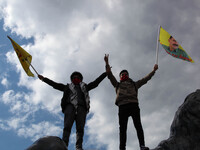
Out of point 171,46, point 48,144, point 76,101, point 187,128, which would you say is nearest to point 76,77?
point 76,101

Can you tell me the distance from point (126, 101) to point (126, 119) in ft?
1.69

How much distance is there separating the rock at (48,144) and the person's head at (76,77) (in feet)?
9.53

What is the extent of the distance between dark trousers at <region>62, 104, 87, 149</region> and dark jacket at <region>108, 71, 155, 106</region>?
1.15m

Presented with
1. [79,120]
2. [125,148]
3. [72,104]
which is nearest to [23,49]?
[72,104]

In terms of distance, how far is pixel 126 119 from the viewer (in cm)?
610

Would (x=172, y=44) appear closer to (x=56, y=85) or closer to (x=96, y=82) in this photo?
(x=96, y=82)

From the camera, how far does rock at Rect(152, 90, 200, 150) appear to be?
4.97m

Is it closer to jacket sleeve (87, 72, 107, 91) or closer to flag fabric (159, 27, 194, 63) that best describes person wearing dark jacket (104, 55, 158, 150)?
jacket sleeve (87, 72, 107, 91)

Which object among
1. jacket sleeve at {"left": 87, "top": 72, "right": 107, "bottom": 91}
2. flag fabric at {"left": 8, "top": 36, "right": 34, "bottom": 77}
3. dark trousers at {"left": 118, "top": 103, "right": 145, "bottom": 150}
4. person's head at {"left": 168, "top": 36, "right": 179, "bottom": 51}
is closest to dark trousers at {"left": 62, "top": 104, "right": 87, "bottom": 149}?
jacket sleeve at {"left": 87, "top": 72, "right": 107, "bottom": 91}

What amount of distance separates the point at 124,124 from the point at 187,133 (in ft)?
5.54

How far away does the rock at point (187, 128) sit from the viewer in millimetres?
4973

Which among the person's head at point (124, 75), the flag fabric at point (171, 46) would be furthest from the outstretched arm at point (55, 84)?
the flag fabric at point (171, 46)

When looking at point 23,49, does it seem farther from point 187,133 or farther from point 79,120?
point 187,133

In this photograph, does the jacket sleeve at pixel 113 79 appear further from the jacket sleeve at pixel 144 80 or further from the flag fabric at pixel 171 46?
the flag fabric at pixel 171 46
